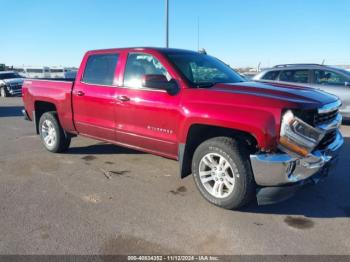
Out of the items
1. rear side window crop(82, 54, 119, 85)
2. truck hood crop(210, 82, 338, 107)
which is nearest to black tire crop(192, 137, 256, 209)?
truck hood crop(210, 82, 338, 107)

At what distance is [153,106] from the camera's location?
13.9ft

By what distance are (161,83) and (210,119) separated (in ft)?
2.49

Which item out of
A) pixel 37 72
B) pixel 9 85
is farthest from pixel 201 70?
pixel 37 72

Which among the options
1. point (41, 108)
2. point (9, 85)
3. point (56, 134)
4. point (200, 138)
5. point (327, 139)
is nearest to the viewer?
point (327, 139)

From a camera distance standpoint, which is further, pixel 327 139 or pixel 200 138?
pixel 200 138

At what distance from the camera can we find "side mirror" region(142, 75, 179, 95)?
3.89 meters

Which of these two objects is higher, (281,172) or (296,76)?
(296,76)

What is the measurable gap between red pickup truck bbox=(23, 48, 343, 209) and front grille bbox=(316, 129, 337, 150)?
0.5 inches

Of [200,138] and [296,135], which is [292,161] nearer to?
[296,135]

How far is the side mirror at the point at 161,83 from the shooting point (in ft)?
12.8

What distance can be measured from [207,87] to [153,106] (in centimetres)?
74

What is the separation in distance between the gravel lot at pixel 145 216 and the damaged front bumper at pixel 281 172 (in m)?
0.35

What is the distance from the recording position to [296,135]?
3.24 m

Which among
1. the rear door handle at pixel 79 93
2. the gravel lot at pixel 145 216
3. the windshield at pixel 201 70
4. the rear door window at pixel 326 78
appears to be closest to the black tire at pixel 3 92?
the gravel lot at pixel 145 216
